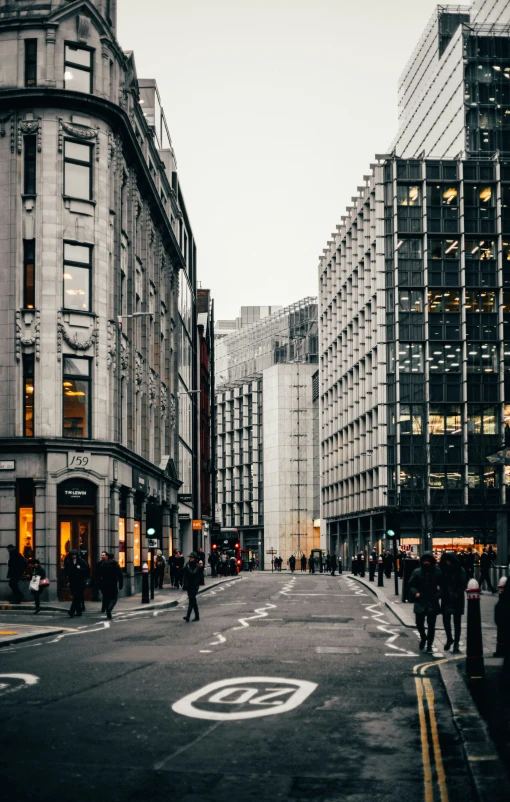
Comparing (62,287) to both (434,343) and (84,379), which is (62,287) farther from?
(434,343)

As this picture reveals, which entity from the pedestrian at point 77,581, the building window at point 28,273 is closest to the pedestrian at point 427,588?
the pedestrian at point 77,581

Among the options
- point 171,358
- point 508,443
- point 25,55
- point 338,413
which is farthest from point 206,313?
point 508,443

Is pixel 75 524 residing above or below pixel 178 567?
above

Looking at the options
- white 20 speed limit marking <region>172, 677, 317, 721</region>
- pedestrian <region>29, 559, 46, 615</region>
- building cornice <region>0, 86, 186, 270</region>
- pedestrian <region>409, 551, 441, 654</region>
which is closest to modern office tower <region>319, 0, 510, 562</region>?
building cornice <region>0, 86, 186, 270</region>

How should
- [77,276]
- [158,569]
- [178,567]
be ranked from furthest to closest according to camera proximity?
[178,567] < [158,569] < [77,276]

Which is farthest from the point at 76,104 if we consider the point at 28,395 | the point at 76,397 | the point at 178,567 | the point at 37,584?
the point at 178,567

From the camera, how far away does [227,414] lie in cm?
14900

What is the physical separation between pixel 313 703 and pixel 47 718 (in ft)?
9.75

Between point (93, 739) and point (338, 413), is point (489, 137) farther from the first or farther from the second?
point (93, 739)

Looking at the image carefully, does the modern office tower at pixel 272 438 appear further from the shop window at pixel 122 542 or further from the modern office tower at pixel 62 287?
the modern office tower at pixel 62 287

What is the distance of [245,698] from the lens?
38.9 ft

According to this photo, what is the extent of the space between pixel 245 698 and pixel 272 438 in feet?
402

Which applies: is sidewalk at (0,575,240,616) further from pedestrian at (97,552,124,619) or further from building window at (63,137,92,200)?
building window at (63,137,92,200)

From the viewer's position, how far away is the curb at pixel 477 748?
23.8 ft
